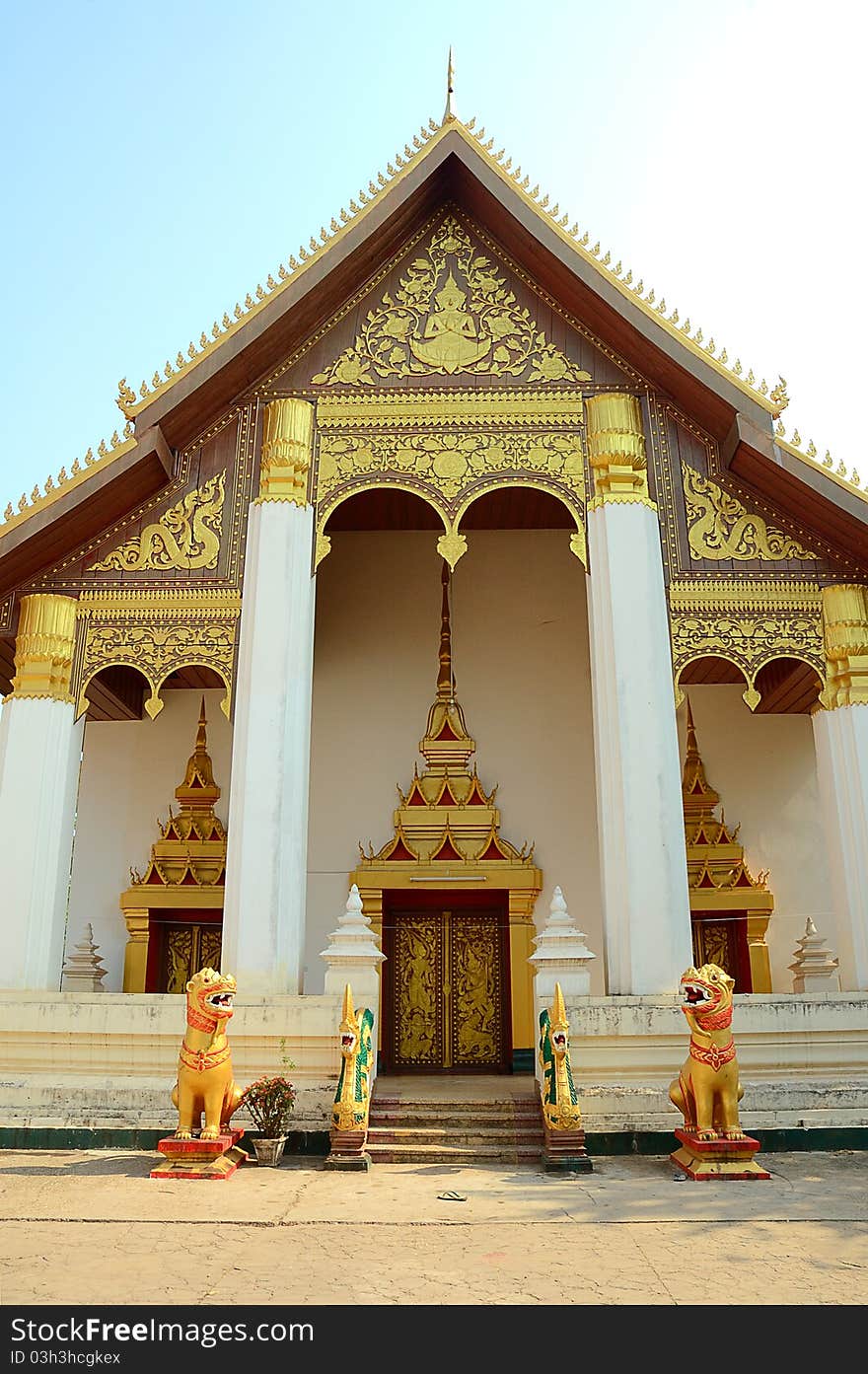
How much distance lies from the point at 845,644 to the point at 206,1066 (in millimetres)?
4785

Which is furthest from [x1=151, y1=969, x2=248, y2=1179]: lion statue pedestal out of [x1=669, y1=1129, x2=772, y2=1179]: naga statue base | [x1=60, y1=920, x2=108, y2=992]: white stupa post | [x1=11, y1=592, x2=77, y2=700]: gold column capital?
[x1=60, y1=920, x2=108, y2=992]: white stupa post

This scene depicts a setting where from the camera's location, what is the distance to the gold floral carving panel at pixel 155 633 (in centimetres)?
721

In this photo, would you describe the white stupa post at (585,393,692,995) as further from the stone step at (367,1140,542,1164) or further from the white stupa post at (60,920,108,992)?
the white stupa post at (60,920,108,992)

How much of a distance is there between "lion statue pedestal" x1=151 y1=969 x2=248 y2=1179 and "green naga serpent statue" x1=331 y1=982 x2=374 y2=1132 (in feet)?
1.69

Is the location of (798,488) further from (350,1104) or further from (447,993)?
(350,1104)

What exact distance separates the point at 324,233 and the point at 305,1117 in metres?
5.72

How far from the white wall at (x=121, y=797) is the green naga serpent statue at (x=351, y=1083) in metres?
3.79

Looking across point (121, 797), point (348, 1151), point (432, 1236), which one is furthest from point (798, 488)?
point (121, 797)

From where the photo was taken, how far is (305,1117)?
238 inches

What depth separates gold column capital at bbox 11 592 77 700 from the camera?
717 centimetres

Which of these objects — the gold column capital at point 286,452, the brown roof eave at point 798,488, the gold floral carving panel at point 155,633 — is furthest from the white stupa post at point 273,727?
the brown roof eave at point 798,488

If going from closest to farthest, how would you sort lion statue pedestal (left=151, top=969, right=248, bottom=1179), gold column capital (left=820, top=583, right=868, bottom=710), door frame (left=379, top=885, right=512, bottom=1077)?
lion statue pedestal (left=151, top=969, right=248, bottom=1179), gold column capital (left=820, top=583, right=868, bottom=710), door frame (left=379, top=885, right=512, bottom=1077)
